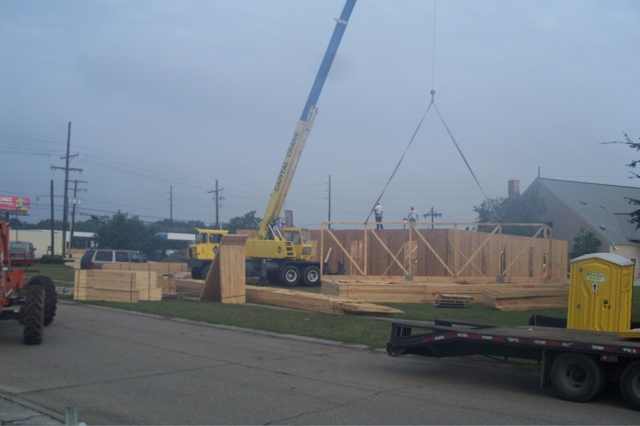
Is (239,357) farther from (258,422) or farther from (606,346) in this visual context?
(606,346)

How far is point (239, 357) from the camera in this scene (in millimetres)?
10141

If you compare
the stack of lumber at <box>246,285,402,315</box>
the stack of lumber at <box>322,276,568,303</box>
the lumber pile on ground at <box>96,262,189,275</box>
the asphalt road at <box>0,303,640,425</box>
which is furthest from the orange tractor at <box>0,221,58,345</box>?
the lumber pile on ground at <box>96,262,189,275</box>

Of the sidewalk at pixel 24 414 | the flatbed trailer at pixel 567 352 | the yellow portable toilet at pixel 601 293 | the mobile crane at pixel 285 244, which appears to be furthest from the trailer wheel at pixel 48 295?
the mobile crane at pixel 285 244

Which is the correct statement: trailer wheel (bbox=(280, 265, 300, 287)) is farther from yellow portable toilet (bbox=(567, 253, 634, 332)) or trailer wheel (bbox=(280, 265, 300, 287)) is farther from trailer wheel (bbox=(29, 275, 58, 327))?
yellow portable toilet (bbox=(567, 253, 634, 332))

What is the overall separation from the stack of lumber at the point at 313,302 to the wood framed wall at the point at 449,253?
6122 millimetres

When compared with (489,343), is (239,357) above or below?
below

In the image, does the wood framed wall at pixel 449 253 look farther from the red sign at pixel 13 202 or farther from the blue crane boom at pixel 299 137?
the red sign at pixel 13 202

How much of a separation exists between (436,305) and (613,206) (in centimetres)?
3223

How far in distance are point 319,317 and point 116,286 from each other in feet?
24.5

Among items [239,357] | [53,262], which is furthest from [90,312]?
[53,262]

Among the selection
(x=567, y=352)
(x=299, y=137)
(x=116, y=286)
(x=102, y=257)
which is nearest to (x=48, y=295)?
(x=116, y=286)

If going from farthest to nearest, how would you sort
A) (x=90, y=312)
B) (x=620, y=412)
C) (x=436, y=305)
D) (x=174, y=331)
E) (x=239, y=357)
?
(x=436, y=305)
(x=90, y=312)
(x=174, y=331)
(x=239, y=357)
(x=620, y=412)

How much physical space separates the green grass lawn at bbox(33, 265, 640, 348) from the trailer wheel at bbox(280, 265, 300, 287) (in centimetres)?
823

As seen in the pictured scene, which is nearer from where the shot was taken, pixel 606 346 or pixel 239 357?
pixel 606 346
